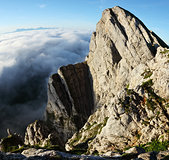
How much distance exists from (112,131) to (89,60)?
84439 mm

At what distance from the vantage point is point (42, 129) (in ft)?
360

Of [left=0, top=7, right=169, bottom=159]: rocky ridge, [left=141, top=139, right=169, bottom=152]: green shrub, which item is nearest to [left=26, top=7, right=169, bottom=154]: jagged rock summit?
[left=0, top=7, right=169, bottom=159]: rocky ridge

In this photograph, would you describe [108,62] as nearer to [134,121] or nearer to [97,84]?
[97,84]

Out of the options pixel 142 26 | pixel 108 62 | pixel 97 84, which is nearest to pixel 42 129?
pixel 97 84

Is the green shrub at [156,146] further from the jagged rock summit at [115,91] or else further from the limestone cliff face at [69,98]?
the limestone cliff face at [69,98]

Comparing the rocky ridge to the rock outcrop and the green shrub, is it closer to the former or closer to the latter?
the rock outcrop

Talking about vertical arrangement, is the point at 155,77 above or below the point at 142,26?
below

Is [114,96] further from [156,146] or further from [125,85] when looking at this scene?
[156,146]

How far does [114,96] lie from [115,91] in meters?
3.95

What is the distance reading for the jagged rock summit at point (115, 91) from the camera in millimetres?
59312

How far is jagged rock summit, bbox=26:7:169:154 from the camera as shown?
5931 centimetres

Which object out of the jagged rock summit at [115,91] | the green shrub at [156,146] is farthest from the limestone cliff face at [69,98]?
the green shrub at [156,146]

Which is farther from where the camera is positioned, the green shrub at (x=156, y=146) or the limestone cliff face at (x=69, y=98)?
the limestone cliff face at (x=69, y=98)

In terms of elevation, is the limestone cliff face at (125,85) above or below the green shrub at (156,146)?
above
